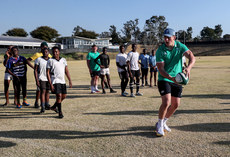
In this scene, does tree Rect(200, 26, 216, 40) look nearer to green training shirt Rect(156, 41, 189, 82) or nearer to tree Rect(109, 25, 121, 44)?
tree Rect(109, 25, 121, 44)

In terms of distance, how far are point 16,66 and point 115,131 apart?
438 cm

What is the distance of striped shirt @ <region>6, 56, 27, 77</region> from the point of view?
7082mm

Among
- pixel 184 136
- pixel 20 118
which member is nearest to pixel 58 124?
pixel 20 118

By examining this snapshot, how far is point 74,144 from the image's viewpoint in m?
4.10

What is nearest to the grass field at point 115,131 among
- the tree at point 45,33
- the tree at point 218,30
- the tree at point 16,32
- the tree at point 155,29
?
the tree at point 155,29

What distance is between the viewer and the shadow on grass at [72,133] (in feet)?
14.8

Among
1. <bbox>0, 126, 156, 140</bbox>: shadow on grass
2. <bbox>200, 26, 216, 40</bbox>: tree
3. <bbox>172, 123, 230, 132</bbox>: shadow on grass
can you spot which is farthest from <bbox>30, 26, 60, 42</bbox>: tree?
<bbox>172, 123, 230, 132</bbox>: shadow on grass

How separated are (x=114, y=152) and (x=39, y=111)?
3919 millimetres

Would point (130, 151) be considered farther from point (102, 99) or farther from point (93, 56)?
point (93, 56)

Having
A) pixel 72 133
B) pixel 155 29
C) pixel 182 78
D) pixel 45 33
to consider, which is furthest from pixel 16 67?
pixel 45 33

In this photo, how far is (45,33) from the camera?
299 feet

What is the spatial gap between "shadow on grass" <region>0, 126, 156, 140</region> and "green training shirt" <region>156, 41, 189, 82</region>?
4.19 ft

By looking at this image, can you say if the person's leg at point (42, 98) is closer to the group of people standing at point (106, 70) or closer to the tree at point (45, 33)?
the group of people standing at point (106, 70)

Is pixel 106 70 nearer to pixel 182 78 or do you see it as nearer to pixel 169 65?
pixel 169 65
